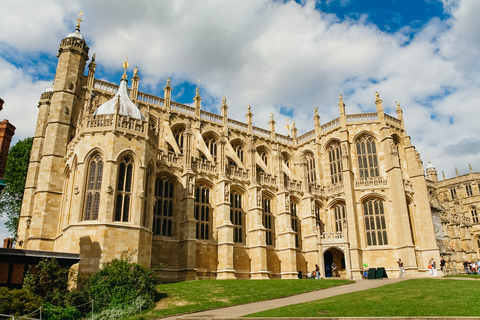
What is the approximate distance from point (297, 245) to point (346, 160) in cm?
971

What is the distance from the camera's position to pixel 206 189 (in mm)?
32375

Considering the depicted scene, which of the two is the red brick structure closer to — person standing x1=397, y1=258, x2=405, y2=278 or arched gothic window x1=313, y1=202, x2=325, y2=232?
arched gothic window x1=313, y1=202, x2=325, y2=232

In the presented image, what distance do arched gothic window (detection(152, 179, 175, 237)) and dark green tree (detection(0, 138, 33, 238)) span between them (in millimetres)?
14855

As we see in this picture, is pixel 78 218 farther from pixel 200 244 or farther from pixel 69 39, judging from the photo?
pixel 69 39

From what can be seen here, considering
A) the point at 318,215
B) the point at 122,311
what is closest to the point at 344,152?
the point at 318,215

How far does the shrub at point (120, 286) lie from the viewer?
1752 cm

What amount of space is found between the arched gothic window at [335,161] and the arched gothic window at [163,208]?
19084 millimetres

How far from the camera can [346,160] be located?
38531 millimetres

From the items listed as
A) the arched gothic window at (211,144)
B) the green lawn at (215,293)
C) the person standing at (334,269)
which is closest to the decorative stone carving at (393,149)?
the person standing at (334,269)

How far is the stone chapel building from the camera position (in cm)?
2297

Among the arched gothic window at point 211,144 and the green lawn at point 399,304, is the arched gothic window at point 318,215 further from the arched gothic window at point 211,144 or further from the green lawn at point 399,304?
the green lawn at point 399,304

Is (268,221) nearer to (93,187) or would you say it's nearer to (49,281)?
(93,187)

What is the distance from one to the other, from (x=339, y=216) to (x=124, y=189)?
24294 millimetres

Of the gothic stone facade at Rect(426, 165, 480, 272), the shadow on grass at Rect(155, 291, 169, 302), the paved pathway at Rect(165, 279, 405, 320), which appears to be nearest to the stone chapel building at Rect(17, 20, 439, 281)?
the shadow on grass at Rect(155, 291, 169, 302)
